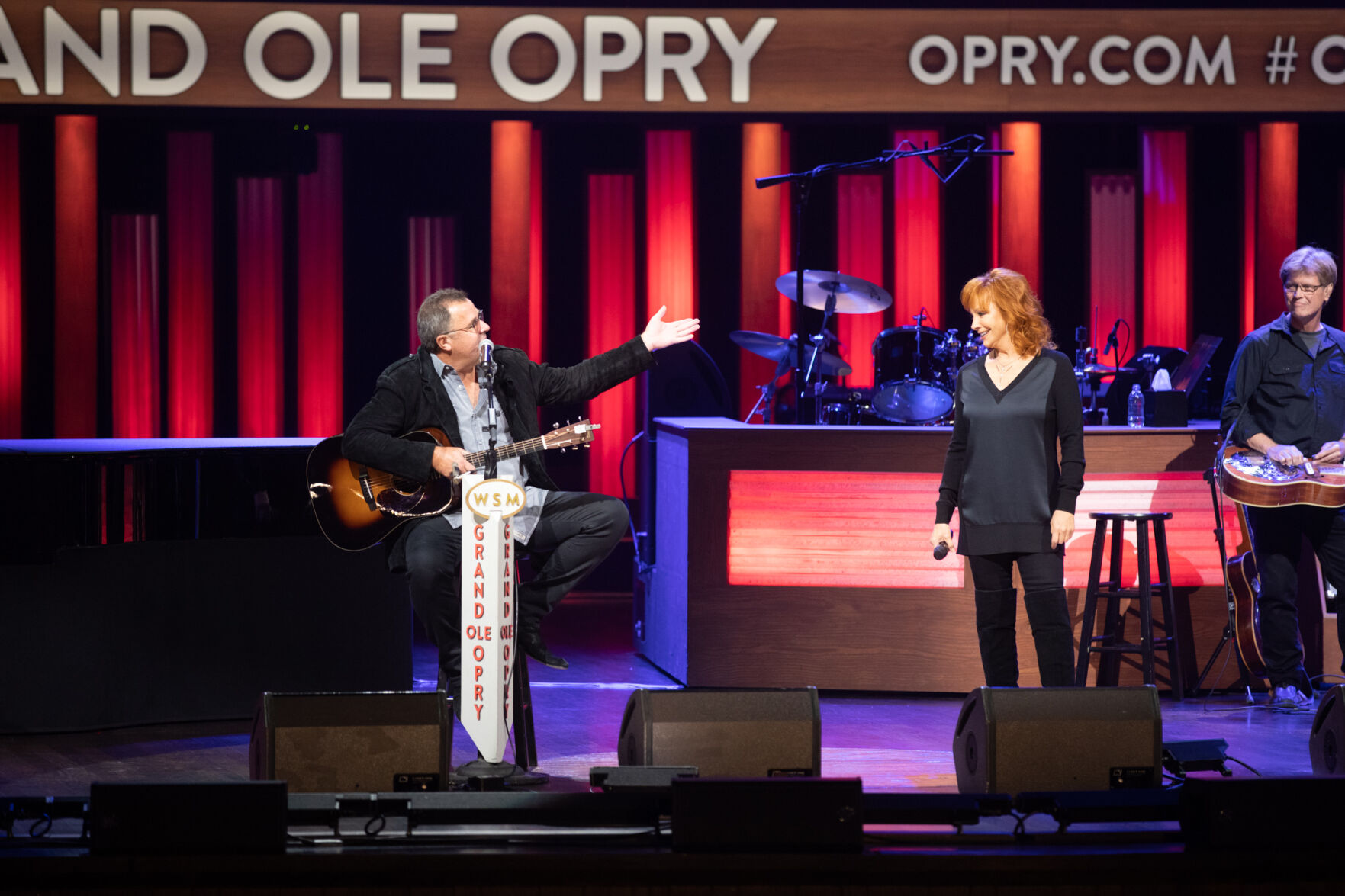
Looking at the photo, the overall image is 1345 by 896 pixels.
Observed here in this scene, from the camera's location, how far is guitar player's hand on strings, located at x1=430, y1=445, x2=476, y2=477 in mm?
4453

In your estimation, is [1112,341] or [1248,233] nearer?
[1112,341]

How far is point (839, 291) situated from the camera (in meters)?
7.79

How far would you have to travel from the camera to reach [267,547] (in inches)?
221

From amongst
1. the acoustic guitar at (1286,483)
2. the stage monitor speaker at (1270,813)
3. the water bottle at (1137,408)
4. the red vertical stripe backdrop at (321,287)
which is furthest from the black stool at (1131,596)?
the red vertical stripe backdrop at (321,287)

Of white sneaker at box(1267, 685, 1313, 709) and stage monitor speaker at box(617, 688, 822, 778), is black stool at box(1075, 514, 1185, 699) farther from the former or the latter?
stage monitor speaker at box(617, 688, 822, 778)

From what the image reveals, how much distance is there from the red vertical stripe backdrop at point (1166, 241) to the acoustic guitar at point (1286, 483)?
3.88 m

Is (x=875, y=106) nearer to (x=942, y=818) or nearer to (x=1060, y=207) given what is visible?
(x=1060, y=207)

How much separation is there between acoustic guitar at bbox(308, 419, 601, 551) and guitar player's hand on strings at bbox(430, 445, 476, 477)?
28 mm

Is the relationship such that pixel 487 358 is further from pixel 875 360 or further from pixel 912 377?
pixel 875 360

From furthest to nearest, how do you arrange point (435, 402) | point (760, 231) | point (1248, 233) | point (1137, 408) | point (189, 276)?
1. point (1248, 233)
2. point (189, 276)
3. point (760, 231)
4. point (1137, 408)
5. point (435, 402)

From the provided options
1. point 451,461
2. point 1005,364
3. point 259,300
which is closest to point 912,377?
point 1005,364

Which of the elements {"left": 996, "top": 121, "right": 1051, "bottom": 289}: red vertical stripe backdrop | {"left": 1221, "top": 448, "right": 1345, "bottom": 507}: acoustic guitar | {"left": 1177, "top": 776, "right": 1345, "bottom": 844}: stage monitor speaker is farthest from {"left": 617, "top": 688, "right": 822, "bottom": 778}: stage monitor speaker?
{"left": 996, "top": 121, "right": 1051, "bottom": 289}: red vertical stripe backdrop

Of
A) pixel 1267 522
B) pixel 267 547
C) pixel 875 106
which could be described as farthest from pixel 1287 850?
pixel 875 106

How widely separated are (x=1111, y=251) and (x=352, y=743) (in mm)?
7125
